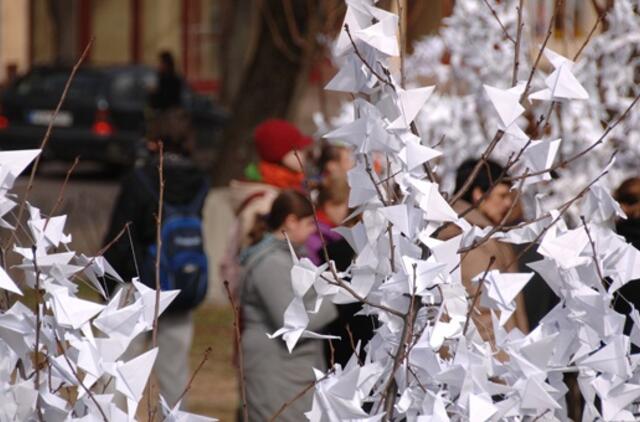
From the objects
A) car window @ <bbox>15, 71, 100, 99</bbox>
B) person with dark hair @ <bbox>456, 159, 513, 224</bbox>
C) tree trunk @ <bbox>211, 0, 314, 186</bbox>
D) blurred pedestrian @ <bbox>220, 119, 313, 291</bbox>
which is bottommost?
car window @ <bbox>15, 71, 100, 99</bbox>

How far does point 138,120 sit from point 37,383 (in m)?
19.3

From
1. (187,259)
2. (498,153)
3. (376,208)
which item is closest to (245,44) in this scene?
(498,153)

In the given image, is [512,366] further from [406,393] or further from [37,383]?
[37,383]

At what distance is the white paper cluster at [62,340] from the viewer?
268 centimetres

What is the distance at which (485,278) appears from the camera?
9.23 ft

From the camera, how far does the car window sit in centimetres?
2162

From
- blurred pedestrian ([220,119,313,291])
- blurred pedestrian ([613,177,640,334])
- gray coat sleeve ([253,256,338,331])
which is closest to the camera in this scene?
blurred pedestrian ([613,177,640,334])

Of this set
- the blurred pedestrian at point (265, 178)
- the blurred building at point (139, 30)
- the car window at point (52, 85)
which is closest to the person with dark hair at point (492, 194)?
the blurred pedestrian at point (265, 178)

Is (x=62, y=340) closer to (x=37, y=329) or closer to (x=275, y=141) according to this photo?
(x=37, y=329)

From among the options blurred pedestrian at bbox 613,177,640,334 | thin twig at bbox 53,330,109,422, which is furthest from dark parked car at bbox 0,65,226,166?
thin twig at bbox 53,330,109,422

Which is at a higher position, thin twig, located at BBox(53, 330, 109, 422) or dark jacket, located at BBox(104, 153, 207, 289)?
thin twig, located at BBox(53, 330, 109, 422)

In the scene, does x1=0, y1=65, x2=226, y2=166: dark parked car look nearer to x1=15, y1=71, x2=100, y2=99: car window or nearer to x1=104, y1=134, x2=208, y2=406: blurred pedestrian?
x1=15, y1=71, x2=100, y2=99: car window

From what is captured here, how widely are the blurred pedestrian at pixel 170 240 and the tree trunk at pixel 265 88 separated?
6516 millimetres

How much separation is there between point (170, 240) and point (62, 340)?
4.03 m
